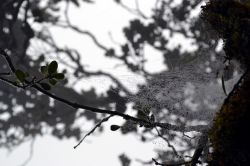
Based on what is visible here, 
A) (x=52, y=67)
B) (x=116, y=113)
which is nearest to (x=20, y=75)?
(x=52, y=67)

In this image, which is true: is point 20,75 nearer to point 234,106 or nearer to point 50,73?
point 50,73

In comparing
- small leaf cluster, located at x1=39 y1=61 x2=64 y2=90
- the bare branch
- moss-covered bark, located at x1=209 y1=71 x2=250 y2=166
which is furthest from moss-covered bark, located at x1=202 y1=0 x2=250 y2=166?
small leaf cluster, located at x1=39 y1=61 x2=64 y2=90

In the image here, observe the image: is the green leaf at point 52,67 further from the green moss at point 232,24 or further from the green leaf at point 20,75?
the green moss at point 232,24

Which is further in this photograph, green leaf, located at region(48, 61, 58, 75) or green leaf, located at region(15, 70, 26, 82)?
green leaf, located at region(48, 61, 58, 75)

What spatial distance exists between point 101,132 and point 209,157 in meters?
9.17

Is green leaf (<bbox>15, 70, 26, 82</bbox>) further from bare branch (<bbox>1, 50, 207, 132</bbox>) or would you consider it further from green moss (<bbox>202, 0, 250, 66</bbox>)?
green moss (<bbox>202, 0, 250, 66</bbox>)

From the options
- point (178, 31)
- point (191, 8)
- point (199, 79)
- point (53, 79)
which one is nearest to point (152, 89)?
point (199, 79)

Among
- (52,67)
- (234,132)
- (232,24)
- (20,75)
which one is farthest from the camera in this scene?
(52,67)

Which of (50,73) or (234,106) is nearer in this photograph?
(234,106)

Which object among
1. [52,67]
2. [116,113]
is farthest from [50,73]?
[116,113]

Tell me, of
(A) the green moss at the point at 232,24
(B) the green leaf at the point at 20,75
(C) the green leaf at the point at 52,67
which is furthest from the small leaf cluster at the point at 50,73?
(A) the green moss at the point at 232,24

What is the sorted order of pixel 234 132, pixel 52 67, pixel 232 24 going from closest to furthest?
1. pixel 234 132
2. pixel 232 24
3. pixel 52 67

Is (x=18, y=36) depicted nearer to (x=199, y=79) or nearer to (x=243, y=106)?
(x=199, y=79)

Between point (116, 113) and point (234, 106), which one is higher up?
point (234, 106)
